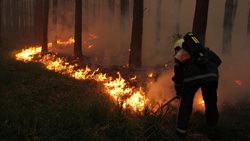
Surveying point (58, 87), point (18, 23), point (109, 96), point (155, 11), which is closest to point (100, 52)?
point (155, 11)

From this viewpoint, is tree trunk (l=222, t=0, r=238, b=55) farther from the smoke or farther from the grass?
the grass

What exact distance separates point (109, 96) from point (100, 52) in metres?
11.0

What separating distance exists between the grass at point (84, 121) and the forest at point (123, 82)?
0.8 inches

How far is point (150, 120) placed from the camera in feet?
22.2

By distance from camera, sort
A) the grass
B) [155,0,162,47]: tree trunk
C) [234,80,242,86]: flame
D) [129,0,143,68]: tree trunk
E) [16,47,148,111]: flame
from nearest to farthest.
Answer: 1. the grass
2. [16,47,148,111]: flame
3. [234,80,242,86]: flame
4. [129,0,143,68]: tree trunk
5. [155,0,162,47]: tree trunk

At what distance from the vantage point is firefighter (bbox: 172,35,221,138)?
6.82 meters

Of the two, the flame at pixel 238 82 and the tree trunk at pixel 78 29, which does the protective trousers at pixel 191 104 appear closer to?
the flame at pixel 238 82

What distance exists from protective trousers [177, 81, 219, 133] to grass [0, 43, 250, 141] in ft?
0.97

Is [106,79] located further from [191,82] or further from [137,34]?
[191,82]

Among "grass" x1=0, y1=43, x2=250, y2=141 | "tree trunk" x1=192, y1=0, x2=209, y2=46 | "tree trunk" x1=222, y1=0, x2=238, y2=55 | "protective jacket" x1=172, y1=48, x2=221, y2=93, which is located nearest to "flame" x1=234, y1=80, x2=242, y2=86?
"grass" x1=0, y1=43, x2=250, y2=141

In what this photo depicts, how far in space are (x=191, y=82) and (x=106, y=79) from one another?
6.70 metres

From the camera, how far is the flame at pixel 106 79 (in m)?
9.11

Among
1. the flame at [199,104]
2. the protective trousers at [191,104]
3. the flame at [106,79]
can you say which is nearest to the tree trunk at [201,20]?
the flame at [199,104]

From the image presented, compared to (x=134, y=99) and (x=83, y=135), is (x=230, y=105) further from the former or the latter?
(x=83, y=135)
